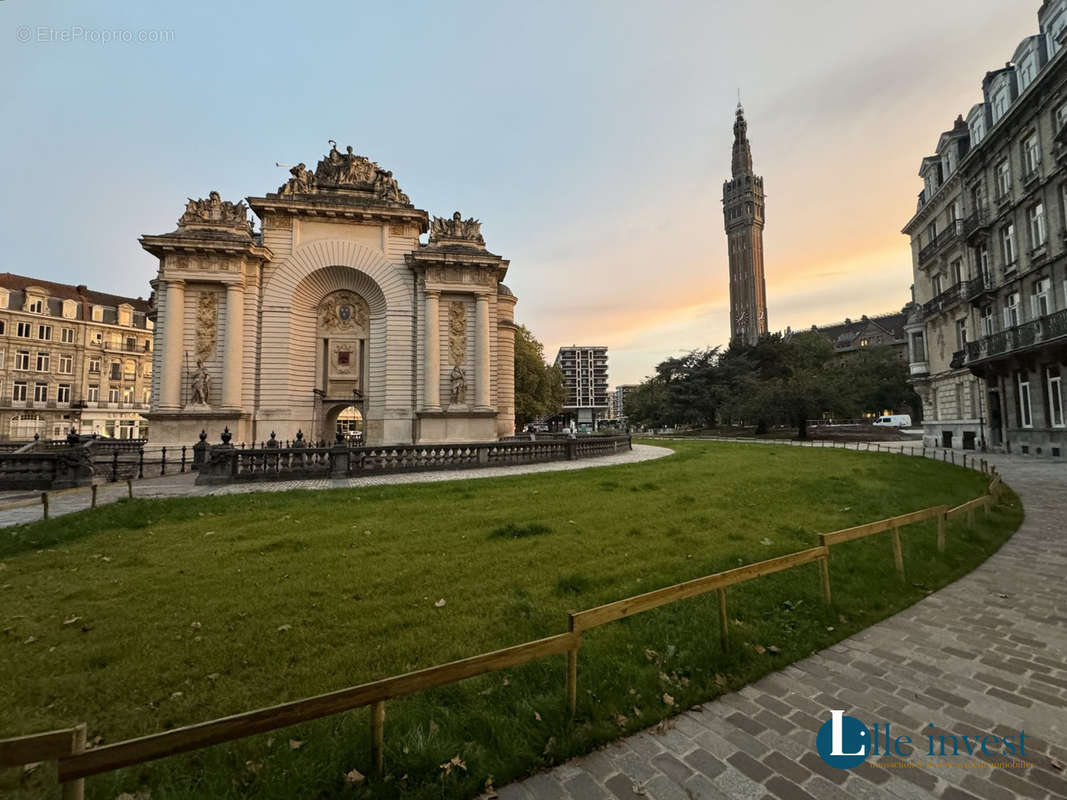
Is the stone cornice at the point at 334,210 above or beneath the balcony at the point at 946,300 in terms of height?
above

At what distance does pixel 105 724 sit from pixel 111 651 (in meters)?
1.26

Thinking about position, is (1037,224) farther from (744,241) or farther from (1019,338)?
(744,241)

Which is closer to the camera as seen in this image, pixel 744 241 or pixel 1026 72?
pixel 1026 72

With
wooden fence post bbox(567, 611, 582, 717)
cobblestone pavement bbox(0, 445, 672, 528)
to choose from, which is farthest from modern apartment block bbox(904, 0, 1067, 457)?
wooden fence post bbox(567, 611, 582, 717)

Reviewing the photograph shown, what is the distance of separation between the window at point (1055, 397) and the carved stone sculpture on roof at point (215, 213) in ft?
143

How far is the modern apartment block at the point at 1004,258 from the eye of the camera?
72.5 feet

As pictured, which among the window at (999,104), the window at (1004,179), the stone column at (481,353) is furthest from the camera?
the stone column at (481,353)

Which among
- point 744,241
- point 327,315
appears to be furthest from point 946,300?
point 744,241

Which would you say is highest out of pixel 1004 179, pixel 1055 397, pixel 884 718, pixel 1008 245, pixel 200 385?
pixel 1004 179

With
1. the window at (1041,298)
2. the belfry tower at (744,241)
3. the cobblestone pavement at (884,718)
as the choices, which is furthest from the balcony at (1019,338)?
the belfry tower at (744,241)

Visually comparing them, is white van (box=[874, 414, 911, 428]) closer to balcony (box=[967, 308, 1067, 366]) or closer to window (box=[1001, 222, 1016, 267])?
balcony (box=[967, 308, 1067, 366])

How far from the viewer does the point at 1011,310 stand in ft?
85.4

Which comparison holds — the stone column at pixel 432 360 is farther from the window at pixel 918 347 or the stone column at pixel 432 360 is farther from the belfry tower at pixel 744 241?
the belfry tower at pixel 744 241

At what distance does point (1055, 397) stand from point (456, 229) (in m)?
33.7
